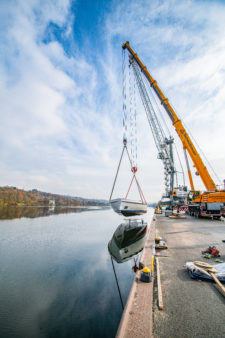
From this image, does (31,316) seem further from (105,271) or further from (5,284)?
(105,271)

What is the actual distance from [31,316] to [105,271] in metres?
3.68

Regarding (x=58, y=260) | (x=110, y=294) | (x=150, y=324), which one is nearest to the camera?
(x=150, y=324)

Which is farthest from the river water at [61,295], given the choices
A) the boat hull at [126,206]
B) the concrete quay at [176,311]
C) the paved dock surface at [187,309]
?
the boat hull at [126,206]

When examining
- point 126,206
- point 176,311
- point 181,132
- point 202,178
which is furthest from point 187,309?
point 181,132

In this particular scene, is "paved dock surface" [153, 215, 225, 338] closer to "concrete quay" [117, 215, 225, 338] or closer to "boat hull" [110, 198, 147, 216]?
"concrete quay" [117, 215, 225, 338]

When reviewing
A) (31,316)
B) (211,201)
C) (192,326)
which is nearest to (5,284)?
(31,316)

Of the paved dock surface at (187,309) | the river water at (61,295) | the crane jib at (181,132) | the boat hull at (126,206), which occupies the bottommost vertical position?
the river water at (61,295)

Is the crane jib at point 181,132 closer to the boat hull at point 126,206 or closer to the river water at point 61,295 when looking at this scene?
the boat hull at point 126,206

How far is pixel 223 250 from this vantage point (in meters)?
7.13

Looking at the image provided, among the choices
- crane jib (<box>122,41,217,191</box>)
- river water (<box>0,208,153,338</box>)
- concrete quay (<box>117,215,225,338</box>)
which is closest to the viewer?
concrete quay (<box>117,215,225,338</box>)

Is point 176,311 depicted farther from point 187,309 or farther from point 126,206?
point 126,206

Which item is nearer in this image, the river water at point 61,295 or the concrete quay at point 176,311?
the concrete quay at point 176,311

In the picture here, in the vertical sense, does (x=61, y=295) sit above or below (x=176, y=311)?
below

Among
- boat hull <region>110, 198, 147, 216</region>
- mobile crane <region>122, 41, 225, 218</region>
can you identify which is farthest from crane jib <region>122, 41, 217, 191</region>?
boat hull <region>110, 198, 147, 216</region>
